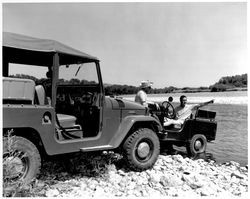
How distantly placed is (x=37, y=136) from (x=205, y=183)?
2903mm

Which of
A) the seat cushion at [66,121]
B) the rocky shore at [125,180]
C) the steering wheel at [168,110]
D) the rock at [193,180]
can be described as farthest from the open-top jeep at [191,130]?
the seat cushion at [66,121]

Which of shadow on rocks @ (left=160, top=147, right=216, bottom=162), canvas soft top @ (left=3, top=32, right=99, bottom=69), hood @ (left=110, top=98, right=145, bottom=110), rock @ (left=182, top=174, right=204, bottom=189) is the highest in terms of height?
canvas soft top @ (left=3, top=32, right=99, bottom=69)

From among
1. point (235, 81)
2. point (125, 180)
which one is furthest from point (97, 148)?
point (235, 81)

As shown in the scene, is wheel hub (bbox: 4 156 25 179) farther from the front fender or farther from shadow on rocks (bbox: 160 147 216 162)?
shadow on rocks (bbox: 160 147 216 162)

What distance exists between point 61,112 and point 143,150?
1.58 metres

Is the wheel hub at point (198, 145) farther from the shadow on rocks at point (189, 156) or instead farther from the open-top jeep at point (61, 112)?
the open-top jeep at point (61, 112)

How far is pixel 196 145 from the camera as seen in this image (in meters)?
7.36

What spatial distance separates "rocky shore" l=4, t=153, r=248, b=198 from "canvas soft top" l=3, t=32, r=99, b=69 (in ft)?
5.82

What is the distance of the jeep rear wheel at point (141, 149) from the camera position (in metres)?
4.92

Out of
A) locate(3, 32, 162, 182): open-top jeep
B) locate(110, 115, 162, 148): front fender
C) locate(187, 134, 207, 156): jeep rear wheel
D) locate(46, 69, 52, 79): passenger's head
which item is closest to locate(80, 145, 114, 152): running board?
locate(3, 32, 162, 182): open-top jeep

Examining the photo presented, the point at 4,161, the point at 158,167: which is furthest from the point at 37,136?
A: the point at 158,167

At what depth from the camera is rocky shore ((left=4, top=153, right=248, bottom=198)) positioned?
415 cm

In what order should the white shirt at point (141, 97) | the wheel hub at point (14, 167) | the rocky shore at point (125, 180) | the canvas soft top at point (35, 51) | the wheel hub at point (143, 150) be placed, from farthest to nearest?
1. the white shirt at point (141, 97)
2. the wheel hub at point (143, 150)
3. the rocky shore at point (125, 180)
4. the canvas soft top at point (35, 51)
5. the wheel hub at point (14, 167)

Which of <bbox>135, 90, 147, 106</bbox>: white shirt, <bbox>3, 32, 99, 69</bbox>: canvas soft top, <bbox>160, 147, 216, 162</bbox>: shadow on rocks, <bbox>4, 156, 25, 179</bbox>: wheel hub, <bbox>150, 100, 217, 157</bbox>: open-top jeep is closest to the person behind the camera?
<bbox>4, 156, 25, 179</bbox>: wheel hub
